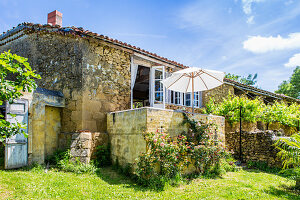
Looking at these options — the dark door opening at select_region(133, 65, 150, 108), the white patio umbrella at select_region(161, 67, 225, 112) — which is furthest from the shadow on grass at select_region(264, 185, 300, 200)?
the dark door opening at select_region(133, 65, 150, 108)

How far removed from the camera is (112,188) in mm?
5285

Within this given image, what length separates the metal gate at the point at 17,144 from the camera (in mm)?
5969

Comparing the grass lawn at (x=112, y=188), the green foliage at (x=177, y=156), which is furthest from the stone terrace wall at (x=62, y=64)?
the green foliage at (x=177, y=156)

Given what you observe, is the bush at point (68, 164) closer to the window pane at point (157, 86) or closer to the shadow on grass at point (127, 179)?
the shadow on grass at point (127, 179)

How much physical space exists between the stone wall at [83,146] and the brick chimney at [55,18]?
519cm

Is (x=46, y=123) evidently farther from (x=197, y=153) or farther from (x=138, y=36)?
(x=138, y=36)

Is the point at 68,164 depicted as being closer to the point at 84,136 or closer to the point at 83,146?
the point at 83,146

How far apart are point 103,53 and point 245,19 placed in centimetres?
587

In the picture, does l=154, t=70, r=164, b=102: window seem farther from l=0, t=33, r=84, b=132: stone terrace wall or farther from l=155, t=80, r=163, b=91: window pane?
l=0, t=33, r=84, b=132: stone terrace wall

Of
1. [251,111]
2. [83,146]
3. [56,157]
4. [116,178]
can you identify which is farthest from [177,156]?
[251,111]

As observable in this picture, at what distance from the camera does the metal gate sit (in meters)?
5.97

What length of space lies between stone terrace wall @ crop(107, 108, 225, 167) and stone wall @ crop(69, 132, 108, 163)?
73 cm

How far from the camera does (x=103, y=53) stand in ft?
27.1

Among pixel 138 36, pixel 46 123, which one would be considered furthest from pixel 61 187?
pixel 138 36
